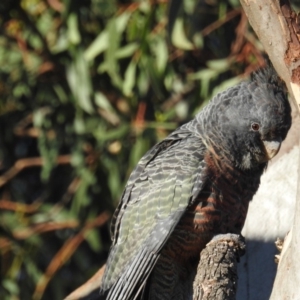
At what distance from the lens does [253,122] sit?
3021 mm

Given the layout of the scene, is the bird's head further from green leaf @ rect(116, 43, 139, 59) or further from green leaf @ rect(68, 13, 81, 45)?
green leaf @ rect(68, 13, 81, 45)

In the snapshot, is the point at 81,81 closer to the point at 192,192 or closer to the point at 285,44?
the point at 192,192

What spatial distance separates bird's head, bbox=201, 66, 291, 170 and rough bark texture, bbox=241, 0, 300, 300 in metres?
0.60

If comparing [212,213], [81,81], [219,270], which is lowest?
A: [219,270]

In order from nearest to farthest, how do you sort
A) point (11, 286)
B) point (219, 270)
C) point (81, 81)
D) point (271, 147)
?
point (219, 270) → point (271, 147) → point (81, 81) → point (11, 286)

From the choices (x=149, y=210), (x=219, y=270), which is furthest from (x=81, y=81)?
(x=219, y=270)

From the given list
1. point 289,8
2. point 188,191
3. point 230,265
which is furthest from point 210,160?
point 289,8

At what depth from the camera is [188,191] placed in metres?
2.92

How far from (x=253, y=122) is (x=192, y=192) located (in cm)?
34

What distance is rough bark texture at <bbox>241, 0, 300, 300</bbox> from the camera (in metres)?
2.31

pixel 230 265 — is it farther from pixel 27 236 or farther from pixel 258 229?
pixel 27 236

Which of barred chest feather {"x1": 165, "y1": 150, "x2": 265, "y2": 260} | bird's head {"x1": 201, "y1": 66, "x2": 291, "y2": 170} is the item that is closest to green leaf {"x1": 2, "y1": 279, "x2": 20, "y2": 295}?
barred chest feather {"x1": 165, "y1": 150, "x2": 265, "y2": 260}

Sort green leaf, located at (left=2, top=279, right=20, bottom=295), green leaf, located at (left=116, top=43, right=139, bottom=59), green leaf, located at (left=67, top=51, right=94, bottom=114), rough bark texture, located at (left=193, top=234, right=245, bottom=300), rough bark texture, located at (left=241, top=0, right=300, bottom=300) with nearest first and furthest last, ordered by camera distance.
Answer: rough bark texture, located at (left=241, top=0, right=300, bottom=300), rough bark texture, located at (left=193, top=234, right=245, bottom=300), green leaf, located at (left=116, top=43, right=139, bottom=59), green leaf, located at (left=67, top=51, right=94, bottom=114), green leaf, located at (left=2, top=279, right=20, bottom=295)

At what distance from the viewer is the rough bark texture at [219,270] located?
103 inches
